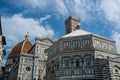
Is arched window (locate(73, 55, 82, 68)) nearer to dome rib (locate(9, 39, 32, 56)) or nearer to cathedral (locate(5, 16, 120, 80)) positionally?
cathedral (locate(5, 16, 120, 80))

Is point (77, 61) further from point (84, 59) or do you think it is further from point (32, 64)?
point (32, 64)

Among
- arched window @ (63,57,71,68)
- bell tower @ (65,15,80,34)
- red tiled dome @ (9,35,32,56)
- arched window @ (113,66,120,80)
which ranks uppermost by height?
bell tower @ (65,15,80,34)

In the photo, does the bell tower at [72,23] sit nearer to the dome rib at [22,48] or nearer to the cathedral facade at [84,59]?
the cathedral facade at [84,59]

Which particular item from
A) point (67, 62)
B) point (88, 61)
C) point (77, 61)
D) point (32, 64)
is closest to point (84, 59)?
point (88, 61)

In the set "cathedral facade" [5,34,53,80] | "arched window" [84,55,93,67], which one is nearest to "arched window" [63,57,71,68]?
"arched window" [84,55,93,67]

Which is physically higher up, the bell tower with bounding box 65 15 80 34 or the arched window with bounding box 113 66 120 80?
the bell tower with bounding box 65 15 80 34

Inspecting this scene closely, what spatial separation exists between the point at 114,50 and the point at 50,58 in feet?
37.8

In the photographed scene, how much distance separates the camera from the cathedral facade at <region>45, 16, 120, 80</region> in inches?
1032

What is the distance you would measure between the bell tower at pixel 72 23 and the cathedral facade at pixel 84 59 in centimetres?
927

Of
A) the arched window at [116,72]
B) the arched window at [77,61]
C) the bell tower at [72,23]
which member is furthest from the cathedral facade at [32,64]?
the arched window at [116,72]

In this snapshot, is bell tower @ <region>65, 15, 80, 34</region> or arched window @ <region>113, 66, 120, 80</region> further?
bell tower @ <region>65, 15, 80, 34</region>

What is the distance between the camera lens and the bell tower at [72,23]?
40281mm

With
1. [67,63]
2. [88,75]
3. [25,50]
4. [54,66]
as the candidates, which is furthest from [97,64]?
[25,50]

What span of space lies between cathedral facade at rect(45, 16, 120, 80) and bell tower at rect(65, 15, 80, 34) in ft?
30.4
